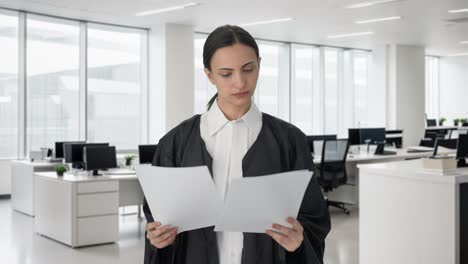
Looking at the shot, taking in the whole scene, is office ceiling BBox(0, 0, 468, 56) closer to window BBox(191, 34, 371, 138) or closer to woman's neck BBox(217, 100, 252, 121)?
window BBox(191, 34, 371, 138)

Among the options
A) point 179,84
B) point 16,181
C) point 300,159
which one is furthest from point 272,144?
point 179,84

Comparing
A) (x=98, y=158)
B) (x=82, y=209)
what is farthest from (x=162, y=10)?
(x=82, y=209)

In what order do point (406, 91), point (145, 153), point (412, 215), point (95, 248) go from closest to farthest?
point (412, 215) < point (95, 248) < point (145, 153) < point (406, 91)

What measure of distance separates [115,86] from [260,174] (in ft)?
35.3

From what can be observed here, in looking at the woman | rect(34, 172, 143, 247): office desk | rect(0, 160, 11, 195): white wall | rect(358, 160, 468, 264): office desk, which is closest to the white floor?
rect(34, 172, 143, 247): office desk

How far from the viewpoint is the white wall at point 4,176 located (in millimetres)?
10273

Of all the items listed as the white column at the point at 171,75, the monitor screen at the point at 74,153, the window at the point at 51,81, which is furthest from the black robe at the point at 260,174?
the white column at the point at 171,75

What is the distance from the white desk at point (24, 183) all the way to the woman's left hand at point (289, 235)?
7.71 m

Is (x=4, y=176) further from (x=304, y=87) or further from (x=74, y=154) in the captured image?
(x=304, y=87)

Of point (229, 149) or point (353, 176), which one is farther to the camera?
point (353, 176)

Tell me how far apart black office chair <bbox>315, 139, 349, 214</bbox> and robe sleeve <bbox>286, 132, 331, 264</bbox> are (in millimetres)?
6634

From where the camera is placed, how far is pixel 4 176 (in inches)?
405

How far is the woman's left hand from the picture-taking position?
1.50 meters

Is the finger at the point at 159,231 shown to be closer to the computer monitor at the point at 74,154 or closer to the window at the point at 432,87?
the computer monitor at the point at 74,154
